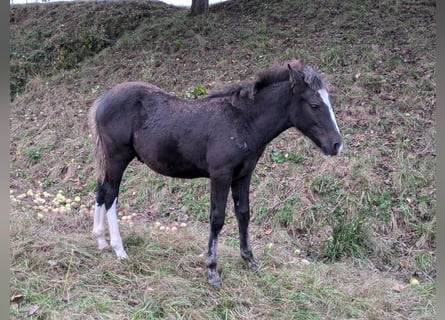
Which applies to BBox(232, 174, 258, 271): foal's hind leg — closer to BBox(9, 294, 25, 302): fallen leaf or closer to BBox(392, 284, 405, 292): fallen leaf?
BBox(392, 284, 405, 292): fallen leaf

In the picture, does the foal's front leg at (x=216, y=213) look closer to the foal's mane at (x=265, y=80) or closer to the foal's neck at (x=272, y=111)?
the foal's neck at (x=272, y=111)

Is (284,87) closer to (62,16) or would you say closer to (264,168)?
(264,168)

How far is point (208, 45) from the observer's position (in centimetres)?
1073

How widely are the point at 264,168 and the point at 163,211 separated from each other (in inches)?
72.1

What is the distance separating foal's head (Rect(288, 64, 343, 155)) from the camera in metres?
3.73

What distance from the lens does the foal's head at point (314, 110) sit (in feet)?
12.2

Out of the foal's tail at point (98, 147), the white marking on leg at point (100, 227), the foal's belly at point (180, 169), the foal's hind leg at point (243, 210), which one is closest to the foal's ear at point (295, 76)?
A: the foal's hind leg at point (243, 210)

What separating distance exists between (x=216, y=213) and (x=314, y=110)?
133 centimetres

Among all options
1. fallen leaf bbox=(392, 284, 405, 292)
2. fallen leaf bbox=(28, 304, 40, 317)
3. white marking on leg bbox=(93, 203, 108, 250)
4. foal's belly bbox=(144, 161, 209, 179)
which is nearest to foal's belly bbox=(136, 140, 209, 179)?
foal's belly bbox=(144, 161, 209, 179)

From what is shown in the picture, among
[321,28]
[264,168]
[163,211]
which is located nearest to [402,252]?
[264,168]

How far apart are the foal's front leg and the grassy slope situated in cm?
18

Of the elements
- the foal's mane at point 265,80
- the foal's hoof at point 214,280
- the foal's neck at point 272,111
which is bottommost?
the foal's hoof at point 214,280

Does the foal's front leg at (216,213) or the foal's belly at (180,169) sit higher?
the foal's belly at (180,169)

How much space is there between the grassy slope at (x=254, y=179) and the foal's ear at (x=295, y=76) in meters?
1.93
